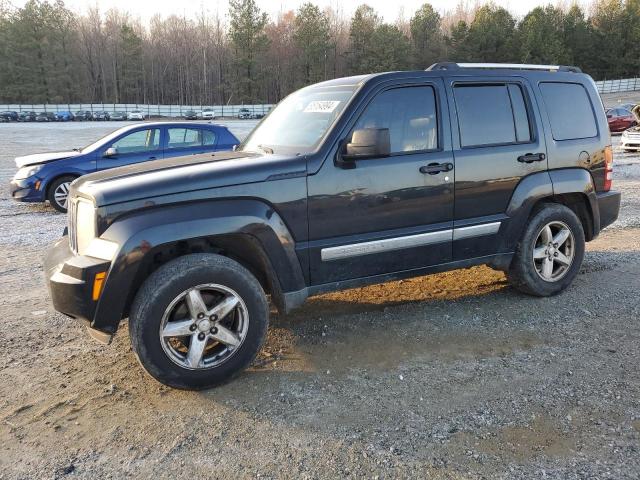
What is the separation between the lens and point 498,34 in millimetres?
75250

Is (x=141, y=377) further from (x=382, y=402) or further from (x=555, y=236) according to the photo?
(x=555, y=236)

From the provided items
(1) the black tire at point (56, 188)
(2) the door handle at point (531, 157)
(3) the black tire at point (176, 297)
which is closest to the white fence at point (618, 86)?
(1) the black tire at point (56, 188)

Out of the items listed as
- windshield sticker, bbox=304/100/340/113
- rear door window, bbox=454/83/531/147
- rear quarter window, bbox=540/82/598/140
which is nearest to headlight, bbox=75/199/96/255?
windshield sticker, bbox=304/100/340/113

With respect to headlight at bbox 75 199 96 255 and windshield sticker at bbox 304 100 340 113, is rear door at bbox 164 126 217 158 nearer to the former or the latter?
windshield sticker at bbox 304 100 340 113

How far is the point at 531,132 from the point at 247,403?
3.37 meters

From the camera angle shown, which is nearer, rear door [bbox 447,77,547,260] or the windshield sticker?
the windshield sticker

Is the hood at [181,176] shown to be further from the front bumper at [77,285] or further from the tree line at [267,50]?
the tree line at [267,50]

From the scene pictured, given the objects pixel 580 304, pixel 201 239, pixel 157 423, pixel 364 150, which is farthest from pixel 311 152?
pixel 580 304

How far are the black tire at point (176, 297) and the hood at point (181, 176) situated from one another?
471 millimetres

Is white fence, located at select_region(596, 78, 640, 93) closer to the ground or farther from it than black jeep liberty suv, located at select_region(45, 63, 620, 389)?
farther from it

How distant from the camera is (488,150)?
4.34 meters

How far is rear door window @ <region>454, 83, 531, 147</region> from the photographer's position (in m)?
4.27

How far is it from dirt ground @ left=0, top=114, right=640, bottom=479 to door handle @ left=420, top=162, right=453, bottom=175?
4.23 ft

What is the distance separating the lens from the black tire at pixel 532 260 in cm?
468
